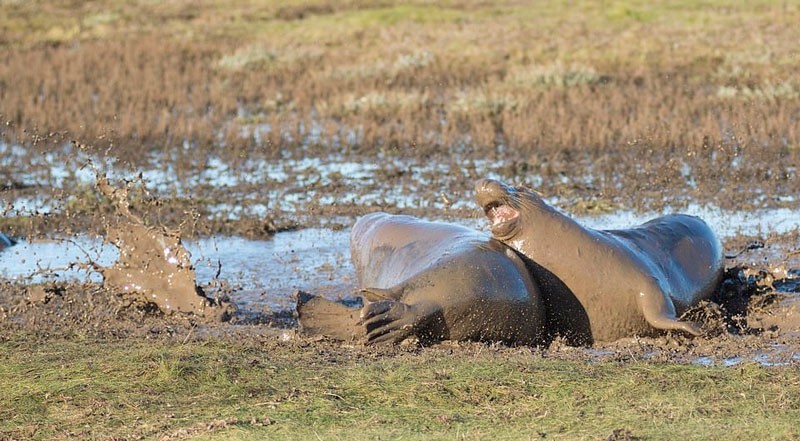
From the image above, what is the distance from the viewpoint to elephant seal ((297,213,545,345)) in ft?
24.2

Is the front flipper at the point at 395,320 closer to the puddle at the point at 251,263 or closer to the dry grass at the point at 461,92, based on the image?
the puddle at the point at 251,263

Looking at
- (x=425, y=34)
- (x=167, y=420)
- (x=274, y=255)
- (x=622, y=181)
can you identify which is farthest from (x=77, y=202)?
(x=425, y=34)

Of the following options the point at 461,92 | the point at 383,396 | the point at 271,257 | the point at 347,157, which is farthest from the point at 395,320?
the point at 461,92

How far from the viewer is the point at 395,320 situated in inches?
288

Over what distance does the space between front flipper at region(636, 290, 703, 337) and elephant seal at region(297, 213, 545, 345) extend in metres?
0.68

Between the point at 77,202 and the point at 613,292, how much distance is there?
8.60m

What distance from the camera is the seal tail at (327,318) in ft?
24.6

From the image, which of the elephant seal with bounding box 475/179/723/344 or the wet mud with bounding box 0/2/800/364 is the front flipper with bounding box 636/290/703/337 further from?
the wet mud with bounding box 0/2/800/364

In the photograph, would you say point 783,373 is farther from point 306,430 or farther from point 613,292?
point 306,430

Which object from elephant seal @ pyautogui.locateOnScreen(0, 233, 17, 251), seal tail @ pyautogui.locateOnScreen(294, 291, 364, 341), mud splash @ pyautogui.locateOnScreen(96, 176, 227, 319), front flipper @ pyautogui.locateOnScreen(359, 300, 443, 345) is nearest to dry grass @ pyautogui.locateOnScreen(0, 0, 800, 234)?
elephant seal @ pyautogui.locateOnScreen(0, 233, 17, 251)

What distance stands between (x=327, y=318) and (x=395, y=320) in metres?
0.49

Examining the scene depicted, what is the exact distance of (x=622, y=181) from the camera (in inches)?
605

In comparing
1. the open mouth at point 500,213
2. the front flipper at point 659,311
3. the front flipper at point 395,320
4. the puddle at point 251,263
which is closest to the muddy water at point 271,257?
the puddle at point 251,263

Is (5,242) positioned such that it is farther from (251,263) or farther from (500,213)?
(500,213)
